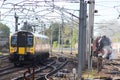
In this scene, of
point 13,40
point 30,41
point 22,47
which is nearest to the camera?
point 22,47

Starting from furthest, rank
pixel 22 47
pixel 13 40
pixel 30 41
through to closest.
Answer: pixel 30 41 < pixel 13 40 < pixel 22 47

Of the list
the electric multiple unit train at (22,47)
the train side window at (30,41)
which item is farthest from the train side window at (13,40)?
the train side window at (30,41)

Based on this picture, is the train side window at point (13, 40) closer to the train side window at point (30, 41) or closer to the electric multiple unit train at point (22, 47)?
the electric multiple unit train at point (22, 47)

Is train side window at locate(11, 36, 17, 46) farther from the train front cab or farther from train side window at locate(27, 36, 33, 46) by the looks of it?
train side window at locate(27, 36, 33, 46)

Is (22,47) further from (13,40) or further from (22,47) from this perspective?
(13,40)

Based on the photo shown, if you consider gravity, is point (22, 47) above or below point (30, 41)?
below

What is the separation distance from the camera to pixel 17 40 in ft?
112

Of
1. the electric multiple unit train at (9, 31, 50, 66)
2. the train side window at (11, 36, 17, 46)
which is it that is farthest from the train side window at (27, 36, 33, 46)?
the train side window at (11, 36, 17, 46)

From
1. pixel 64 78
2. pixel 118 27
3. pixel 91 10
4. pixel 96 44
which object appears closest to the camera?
pixel 64 78

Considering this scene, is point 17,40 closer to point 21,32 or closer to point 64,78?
point 21,32

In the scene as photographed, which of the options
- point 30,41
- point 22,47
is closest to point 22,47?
point 22,47

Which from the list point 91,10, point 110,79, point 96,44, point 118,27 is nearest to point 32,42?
point 91,10

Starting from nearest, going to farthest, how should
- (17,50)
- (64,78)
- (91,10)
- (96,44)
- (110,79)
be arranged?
(110,79), (64,78), (91,10), (17,50), (96,44)

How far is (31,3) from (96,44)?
1120 cm
